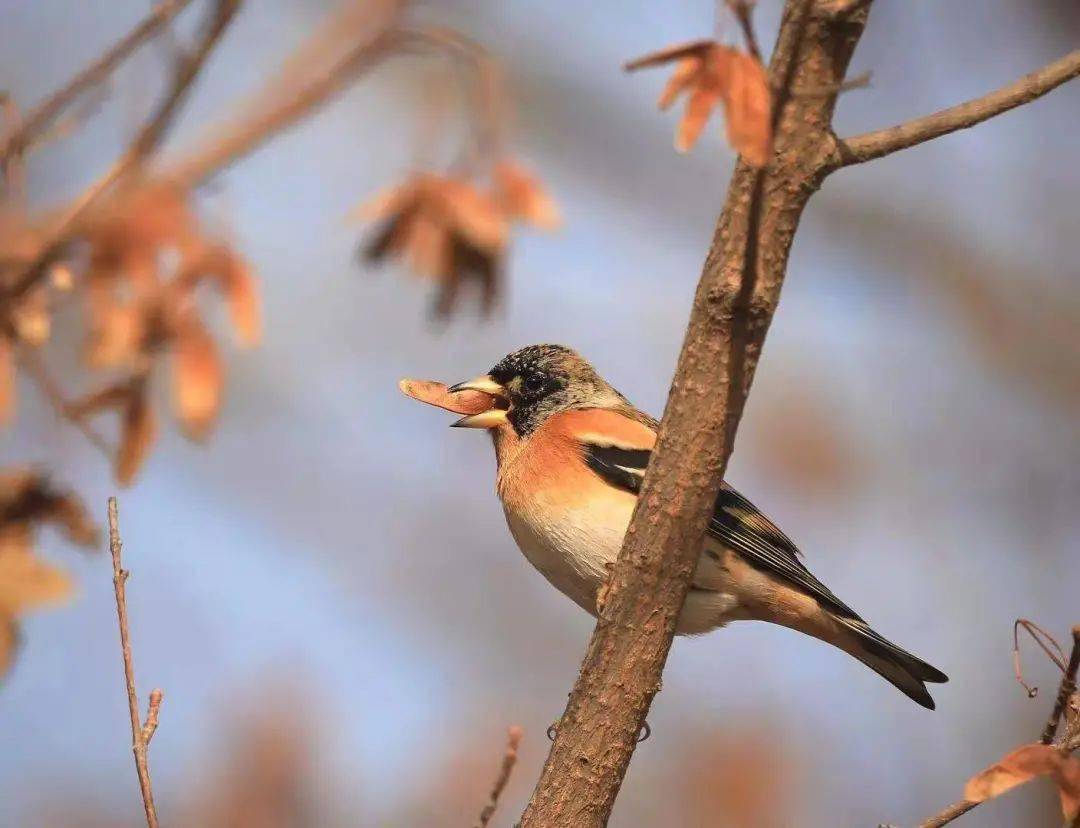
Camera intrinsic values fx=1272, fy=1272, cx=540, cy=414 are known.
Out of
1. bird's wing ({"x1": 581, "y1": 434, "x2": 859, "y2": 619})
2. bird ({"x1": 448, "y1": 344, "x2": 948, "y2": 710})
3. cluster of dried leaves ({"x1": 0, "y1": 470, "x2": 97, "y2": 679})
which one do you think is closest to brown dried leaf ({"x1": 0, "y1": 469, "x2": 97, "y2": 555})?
cluster of dried leaves ({"x1": 0, "y1": 470, "x2": 97, "y2": 679})

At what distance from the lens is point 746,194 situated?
2.78 metres

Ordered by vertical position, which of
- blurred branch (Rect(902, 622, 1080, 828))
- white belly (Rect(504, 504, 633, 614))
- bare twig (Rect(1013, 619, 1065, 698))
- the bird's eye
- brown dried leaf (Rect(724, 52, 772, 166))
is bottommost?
blurred branch (Rect(902, 622, 1080, 828))

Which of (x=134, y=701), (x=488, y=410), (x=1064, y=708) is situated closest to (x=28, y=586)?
(x=134, y=701)

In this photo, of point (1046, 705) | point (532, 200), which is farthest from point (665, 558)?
point (1046, 705)

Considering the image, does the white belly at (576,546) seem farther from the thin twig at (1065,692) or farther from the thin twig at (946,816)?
the thin twig at (1065,692)

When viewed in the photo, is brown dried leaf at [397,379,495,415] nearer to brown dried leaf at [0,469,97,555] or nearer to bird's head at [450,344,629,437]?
bird's head at [450,344,629,437]

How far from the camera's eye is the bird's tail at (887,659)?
15.8 feet

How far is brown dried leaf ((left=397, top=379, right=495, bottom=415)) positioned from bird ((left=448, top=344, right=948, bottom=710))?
8 cm

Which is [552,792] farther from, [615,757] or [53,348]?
[53,348]

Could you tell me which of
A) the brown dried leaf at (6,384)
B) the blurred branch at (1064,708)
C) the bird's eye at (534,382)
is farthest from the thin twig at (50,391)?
the bird's eye at (534,382)

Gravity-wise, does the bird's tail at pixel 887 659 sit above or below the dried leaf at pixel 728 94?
above

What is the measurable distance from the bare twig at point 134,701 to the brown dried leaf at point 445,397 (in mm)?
1182

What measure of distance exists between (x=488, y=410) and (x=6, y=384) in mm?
3623

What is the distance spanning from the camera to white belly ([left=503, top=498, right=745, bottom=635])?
180 inches
